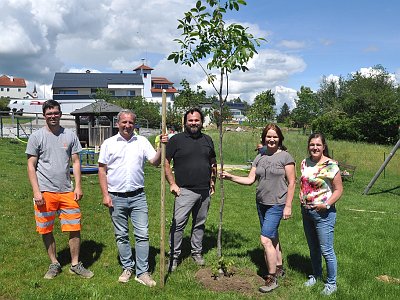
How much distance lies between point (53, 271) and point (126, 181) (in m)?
1.48

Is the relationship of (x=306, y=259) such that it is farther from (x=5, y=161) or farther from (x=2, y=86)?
(x=2, y=86)

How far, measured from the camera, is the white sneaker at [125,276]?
15.4ft

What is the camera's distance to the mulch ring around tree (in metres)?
4.61

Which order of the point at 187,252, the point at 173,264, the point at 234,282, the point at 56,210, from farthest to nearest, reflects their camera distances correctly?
the point at 187,252 → the point at 173,264 → the point at 234,282 → the point at 56,210

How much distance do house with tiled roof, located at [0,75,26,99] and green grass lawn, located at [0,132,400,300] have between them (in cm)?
11799

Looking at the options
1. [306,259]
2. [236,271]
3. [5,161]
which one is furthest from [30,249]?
[5,161]

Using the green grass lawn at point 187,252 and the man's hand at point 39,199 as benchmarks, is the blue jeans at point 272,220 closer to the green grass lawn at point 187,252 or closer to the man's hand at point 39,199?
the green grass lawn at point 187,252

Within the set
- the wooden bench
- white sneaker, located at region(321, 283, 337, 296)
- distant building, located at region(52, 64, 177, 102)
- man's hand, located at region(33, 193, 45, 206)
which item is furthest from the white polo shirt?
distant building, located at region(52, 64, 177, 102)

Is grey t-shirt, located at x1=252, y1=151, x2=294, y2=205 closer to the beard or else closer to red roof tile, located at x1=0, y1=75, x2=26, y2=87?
the beard

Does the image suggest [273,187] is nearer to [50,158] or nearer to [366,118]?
[50,158]

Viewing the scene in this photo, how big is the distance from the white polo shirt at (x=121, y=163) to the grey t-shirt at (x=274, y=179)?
149 centimetres

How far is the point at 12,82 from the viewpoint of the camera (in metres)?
117

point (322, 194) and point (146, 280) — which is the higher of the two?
point (322, 194)

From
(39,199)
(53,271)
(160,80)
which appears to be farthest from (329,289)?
(160,80)
